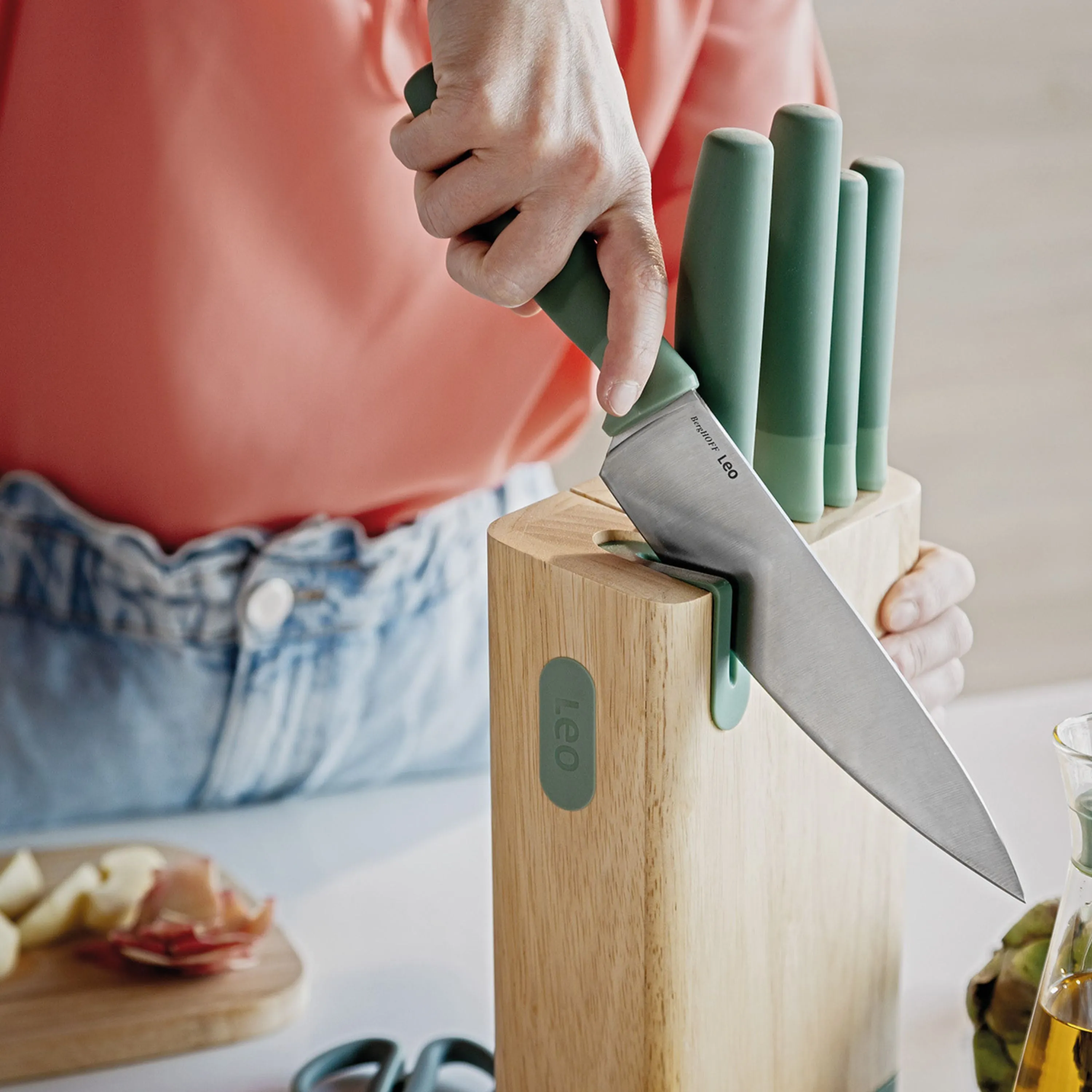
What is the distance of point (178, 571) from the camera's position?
0.67m

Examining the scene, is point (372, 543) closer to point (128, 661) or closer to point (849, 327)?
point (128, 661)

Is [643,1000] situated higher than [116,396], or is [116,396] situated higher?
[116,396]

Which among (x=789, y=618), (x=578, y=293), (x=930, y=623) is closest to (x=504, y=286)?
(x=578, y=293)

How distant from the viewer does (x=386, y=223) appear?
2.11 feet

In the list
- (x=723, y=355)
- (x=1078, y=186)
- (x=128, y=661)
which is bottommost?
(x=128, y=661)

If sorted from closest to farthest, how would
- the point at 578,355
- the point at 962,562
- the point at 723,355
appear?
the point at 723,355 < the point at 962,562 < the point at 578,355

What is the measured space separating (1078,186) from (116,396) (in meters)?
1.03

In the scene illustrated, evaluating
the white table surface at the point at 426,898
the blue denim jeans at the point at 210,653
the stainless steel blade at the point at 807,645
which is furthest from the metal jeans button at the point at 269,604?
the stainless steel blade at the point at 807,645

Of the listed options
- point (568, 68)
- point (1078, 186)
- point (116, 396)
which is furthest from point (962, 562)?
point (1078, 186)

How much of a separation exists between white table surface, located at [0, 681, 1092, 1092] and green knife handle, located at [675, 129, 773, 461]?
0.29m

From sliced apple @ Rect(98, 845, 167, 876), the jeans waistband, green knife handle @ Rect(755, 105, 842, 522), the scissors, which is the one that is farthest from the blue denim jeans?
green knife handle @ Rect(755, 105, 842, 522)

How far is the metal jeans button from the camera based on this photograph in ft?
2.19

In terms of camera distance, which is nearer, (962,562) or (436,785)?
(962,562)

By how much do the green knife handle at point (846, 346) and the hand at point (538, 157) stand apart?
0.20ft
